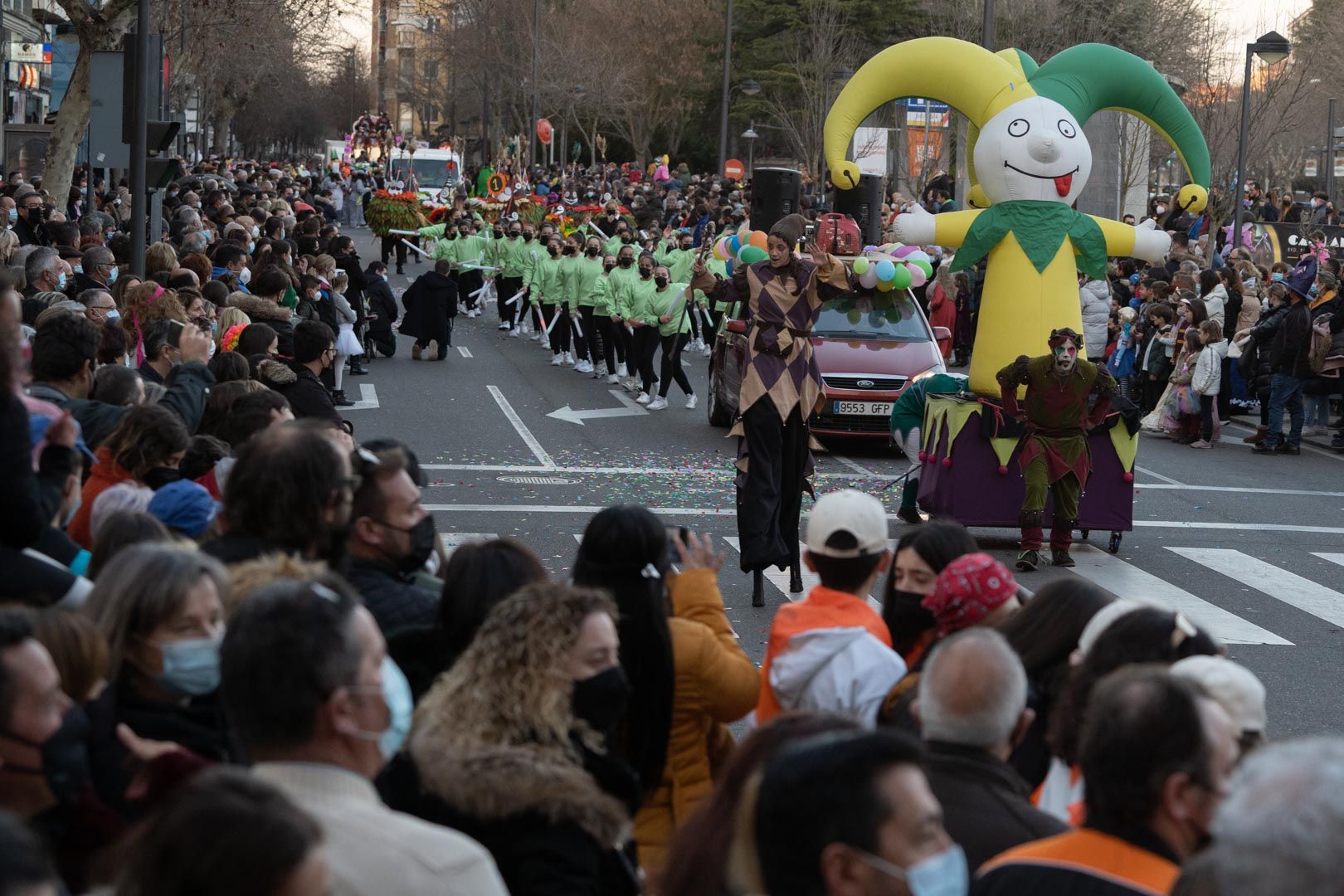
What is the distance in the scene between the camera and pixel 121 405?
755 centimetres

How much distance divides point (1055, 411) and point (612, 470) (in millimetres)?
4684

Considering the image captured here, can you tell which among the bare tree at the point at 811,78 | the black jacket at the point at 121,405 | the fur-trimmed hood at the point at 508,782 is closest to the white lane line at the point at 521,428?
the black jacket at the point at 121,405

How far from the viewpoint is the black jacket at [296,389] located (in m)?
9.34

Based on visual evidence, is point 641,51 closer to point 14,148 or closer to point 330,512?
point 14,148

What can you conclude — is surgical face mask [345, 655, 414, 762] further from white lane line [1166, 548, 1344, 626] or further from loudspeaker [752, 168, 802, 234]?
loudspeaker [752, 168, 802, 234]

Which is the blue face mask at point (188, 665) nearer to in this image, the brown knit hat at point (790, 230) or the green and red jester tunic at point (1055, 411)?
the brown knit hat at point (790, 230)

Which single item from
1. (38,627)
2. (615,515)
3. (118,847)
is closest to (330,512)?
(615,515)

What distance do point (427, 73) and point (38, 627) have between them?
9822cm

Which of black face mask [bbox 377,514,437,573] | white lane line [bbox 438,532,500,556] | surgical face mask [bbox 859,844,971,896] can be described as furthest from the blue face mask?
white lane line [bbox 438,532,500,556]

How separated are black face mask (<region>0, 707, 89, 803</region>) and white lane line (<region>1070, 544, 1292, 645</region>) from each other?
708 cm

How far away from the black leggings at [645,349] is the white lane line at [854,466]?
12.4ft

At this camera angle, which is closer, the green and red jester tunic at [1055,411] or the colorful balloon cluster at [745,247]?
the colorful balloon cluster at [745,247]

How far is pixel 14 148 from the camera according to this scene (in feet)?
115

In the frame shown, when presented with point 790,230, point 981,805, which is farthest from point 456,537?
point 981,805
